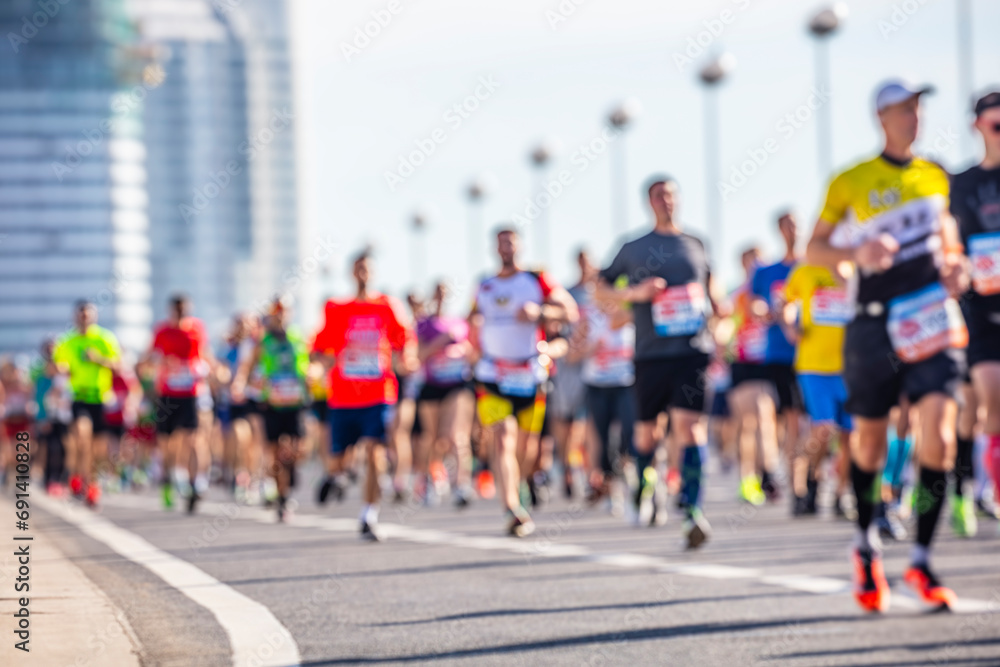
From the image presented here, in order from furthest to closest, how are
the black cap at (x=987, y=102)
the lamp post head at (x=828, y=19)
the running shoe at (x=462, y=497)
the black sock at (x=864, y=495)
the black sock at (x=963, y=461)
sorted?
1. the lamp post head at (x=828, y=19)
2. the running shoe at (x=462, y=497)
3. the black sock at (x=963, y=461)
4. the black cap at (x=987, y=102)
5. the black sock at (x=864, y=495)

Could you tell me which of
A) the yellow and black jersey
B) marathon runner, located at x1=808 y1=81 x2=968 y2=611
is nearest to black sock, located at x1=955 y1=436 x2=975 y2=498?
marathon runner, located at x1=808 y1=81 x2=968 y2=611

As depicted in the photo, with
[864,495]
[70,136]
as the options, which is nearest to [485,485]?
[864,495]

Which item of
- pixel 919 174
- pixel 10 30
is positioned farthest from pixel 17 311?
pixel 919 174

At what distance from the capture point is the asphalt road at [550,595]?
6023 millimetres

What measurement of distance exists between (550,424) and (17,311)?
610 feet

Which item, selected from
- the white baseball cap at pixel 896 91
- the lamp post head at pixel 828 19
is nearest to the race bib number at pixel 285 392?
the white baseball cap at pixel 896 91

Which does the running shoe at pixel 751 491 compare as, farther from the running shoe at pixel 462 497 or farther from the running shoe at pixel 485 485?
the running shoe at pixel 485 485

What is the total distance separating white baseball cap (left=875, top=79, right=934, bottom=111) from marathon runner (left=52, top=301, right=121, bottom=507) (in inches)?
502

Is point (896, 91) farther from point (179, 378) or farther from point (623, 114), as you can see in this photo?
point (623, 114)

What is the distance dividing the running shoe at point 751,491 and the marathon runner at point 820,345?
243 centimetres

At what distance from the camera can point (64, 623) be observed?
6.59 metres

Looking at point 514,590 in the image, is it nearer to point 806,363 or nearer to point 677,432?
point 677,432

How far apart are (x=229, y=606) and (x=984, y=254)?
12.5ft

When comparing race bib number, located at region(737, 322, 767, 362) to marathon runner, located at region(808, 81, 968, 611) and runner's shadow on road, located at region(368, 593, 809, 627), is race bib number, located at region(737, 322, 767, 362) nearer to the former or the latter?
runner's shadow on road, located at region(368, 593, 809, 627)
